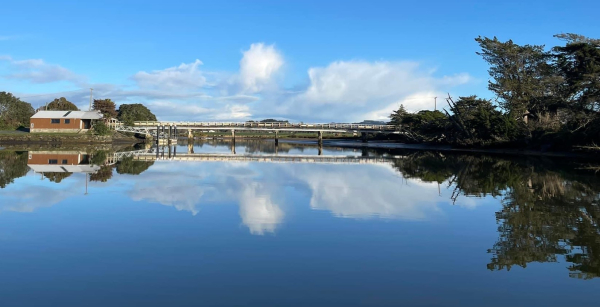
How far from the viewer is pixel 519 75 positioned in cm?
4900

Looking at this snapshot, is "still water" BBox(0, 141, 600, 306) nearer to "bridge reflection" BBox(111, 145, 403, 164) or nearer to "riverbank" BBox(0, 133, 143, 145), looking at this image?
"bridge reflection" BBox(111, 145, 403, 164)

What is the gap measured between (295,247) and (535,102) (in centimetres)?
4500

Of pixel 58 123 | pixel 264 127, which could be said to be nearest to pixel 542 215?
pixel 58 123

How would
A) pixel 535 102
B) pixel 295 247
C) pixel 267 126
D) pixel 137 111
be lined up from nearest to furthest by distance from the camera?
1. pixel 295 247
2. pixel 535 102
3. pixel 267 126
4. pixel 137 111

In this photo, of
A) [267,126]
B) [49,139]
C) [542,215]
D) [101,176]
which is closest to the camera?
[542,215]

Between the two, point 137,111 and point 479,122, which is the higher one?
point 137,111

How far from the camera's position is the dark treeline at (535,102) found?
121 feet

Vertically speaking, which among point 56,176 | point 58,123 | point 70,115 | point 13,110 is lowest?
point 56,176

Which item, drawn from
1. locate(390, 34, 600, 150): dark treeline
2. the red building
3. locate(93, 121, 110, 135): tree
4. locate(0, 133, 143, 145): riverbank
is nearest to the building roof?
the red building

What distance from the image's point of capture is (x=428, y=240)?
9.72 m

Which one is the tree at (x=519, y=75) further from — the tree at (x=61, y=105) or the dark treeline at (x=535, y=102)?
the tree at (x=61, y=105)

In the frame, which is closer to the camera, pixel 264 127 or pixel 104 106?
→ pixel 264 127

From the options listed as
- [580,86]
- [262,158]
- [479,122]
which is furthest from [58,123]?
[580,86]

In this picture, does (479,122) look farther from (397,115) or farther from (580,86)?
(397,115)
